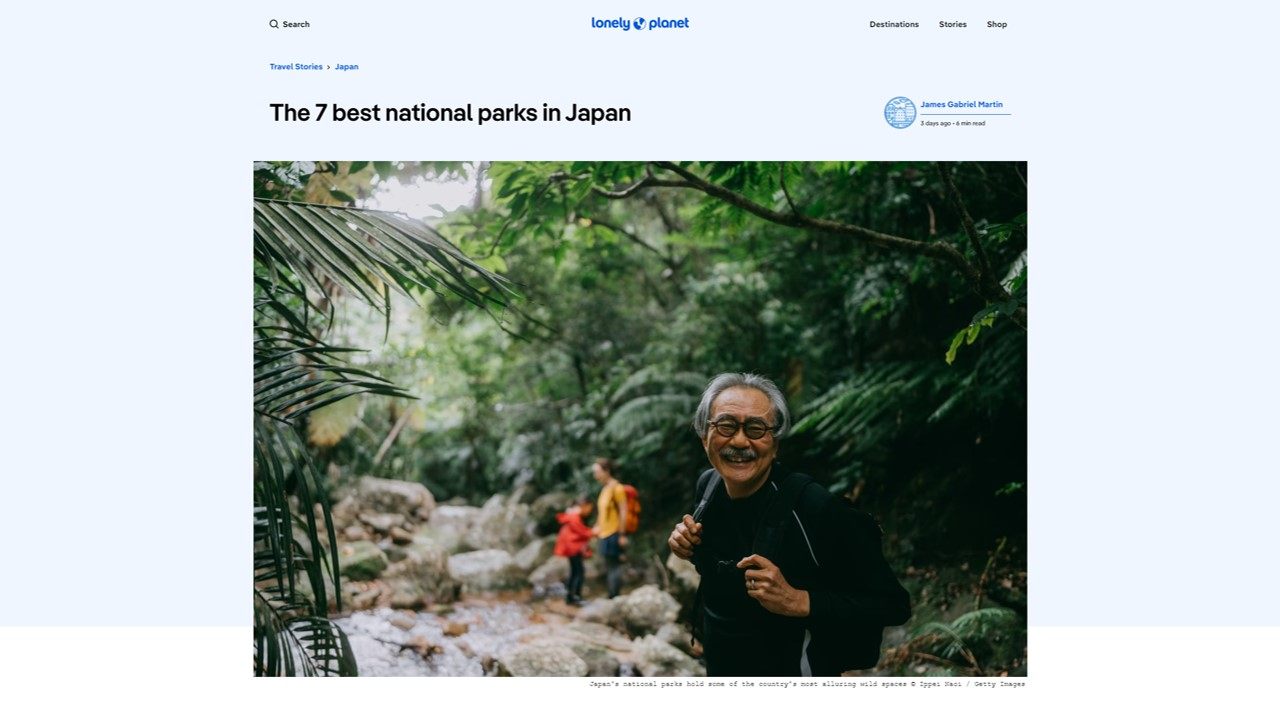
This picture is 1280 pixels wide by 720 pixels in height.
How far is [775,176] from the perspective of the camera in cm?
314

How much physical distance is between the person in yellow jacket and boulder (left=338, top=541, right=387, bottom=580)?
2044 millimetres

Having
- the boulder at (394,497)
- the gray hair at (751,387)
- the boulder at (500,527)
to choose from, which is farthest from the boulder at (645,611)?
the boulder at (394,497)

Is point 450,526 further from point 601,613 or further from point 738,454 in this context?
point 738,454

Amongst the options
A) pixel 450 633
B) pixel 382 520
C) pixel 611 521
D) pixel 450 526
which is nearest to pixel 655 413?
pixel 611 521

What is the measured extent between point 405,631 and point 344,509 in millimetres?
4071

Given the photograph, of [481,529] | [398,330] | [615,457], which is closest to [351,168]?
[615,457]

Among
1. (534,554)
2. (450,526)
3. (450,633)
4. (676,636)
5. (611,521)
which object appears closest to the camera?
(676,636)

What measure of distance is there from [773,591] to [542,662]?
76.3 inches

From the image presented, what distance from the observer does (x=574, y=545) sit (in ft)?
18.3

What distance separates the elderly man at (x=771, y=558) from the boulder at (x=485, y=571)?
14.8 ft

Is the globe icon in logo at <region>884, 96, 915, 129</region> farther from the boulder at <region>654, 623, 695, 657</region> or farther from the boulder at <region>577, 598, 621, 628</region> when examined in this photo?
the boulder at <region>577, 598, 621, 628</region>

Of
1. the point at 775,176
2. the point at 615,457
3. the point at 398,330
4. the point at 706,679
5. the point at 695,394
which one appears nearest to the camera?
the point at 706,679

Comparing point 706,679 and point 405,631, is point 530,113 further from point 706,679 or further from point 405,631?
point 405,631

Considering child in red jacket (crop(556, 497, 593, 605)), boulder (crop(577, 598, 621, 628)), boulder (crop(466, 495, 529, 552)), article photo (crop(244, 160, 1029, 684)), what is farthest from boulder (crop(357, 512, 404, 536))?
boulder (crop(577, 598, 621, 628))
